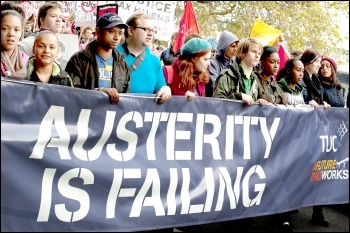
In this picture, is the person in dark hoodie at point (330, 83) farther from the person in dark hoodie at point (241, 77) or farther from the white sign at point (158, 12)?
the white sign at point (158, 12)

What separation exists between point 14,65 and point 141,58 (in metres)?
1.27

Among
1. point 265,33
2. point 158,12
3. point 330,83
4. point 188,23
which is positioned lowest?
point 330,83

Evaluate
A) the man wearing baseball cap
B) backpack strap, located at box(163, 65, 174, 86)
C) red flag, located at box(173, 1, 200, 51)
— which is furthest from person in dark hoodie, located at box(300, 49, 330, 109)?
red flag, located at box(173, 1, 200, 51)

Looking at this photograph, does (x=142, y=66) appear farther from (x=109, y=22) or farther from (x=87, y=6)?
(x=87, y=6)

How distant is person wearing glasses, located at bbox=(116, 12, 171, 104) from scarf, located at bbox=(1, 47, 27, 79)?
3.46ft

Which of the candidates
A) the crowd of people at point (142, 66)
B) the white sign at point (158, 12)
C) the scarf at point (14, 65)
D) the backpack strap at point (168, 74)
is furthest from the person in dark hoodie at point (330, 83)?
the scarf at point (14, 65)

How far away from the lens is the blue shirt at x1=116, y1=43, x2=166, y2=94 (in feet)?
15.6

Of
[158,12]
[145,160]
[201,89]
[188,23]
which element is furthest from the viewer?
[158,12]

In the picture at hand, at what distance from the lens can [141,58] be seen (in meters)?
4.90

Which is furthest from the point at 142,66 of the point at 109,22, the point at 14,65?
the point at 14,65

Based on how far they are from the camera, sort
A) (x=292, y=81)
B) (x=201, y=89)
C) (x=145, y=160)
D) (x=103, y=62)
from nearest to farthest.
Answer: (x=145, y=160) → (x=103, y=62) → (x=201, y=89) → (x=292, y=81)

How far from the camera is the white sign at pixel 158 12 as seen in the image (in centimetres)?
1038

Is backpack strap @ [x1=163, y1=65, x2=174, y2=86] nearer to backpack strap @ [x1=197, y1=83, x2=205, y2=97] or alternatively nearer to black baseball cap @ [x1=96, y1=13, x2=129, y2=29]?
backpack strap @ [x1=197, y1=83, x2=205, y2=97]

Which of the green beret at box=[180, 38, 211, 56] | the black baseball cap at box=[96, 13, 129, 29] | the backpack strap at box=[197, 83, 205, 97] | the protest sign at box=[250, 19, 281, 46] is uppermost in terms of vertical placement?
the protest sign at box=[250, 19, 281, 46]
